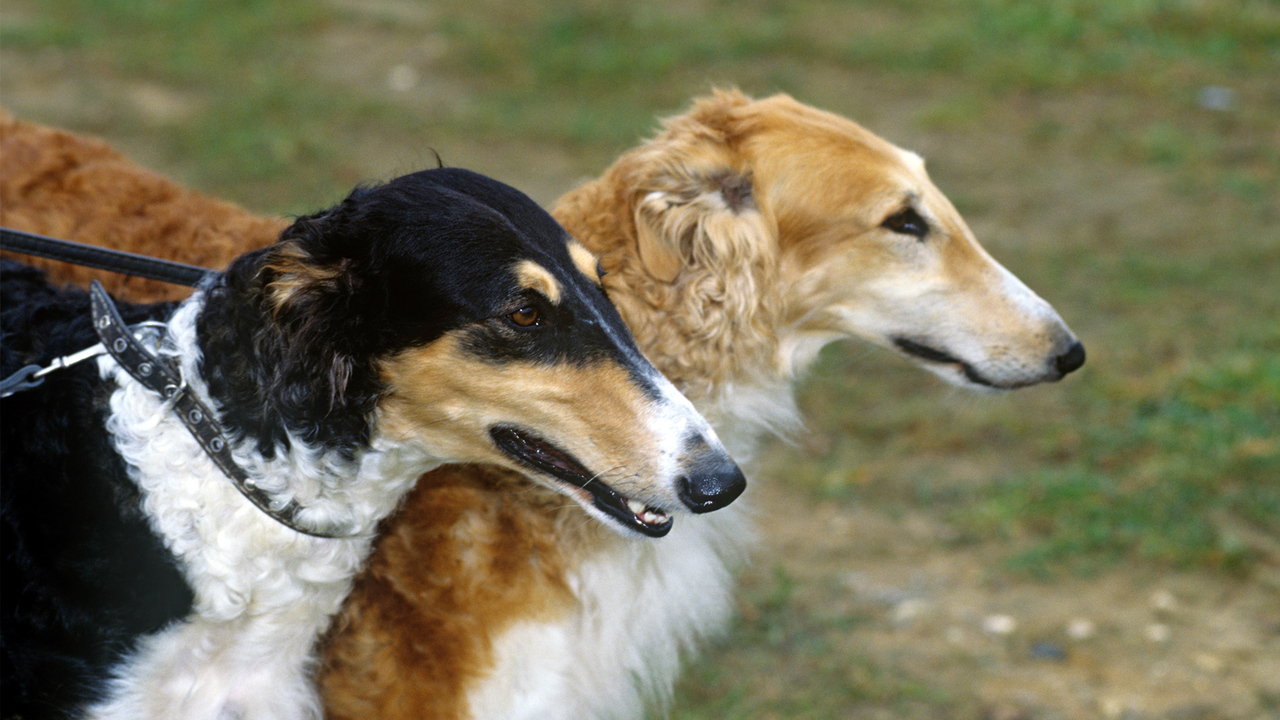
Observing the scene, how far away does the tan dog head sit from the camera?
2.95 meters

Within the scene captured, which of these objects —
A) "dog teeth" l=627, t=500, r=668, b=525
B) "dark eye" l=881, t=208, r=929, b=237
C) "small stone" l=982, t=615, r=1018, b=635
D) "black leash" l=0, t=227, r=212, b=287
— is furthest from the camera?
"small stone" l=982, t=615, r=1018, b=635

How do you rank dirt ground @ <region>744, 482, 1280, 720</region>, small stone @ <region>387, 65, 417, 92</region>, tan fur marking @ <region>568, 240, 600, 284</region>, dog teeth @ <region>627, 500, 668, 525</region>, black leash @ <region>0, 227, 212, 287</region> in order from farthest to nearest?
small stone @ <region>387, 65, 417, 92</region> → dirt ground @ <region>744, 482, 1280, 720</region> → black leash @ <region>0, 227, 212, 287</region> → tan fur marking @ <region>568, 240, 600, 284</region> → dog teeth @ <region>627, 500, 668, 525</region>

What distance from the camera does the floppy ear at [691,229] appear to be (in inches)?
116

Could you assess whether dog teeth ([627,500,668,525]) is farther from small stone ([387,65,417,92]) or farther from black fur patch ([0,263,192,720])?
small stone ([387,65,417,92])

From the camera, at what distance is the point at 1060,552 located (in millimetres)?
4273

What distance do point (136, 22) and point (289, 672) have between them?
26.8 feet

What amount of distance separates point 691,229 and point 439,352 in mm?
983

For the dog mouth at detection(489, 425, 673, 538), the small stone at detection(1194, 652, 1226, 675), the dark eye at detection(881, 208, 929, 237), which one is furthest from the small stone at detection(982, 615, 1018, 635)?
the dog mouth at detection(489, 425, 673, 538)

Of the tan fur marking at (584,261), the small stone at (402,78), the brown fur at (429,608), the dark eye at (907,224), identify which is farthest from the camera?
the small stone at (402,78)

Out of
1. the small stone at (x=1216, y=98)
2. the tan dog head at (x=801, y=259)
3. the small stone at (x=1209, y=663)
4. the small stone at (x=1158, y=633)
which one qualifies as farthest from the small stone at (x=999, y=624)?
the small stone at (x=1216, y=98)

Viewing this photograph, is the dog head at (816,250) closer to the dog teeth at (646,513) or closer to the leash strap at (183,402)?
the dog teeth at (646,513)

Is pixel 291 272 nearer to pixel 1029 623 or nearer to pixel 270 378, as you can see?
pixel 270 378

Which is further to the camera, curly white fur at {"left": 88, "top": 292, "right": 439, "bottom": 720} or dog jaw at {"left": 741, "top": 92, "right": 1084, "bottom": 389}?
dog jaw at {"left": 741, "top": 92, "right": 1084, "bottom": 389}

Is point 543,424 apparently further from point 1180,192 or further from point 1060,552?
point 1180,192
